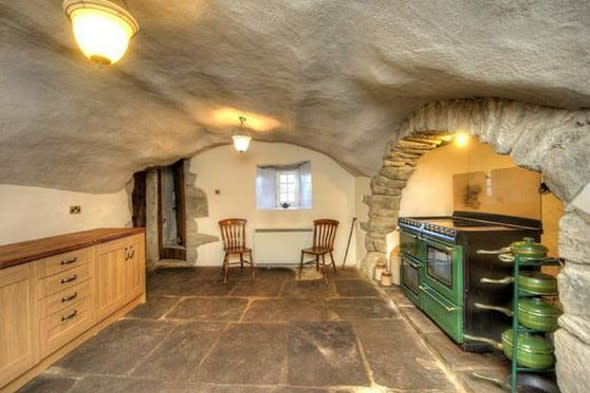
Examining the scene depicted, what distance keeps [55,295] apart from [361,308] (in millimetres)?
2604

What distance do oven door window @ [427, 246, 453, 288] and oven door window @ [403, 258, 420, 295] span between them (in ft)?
0.85

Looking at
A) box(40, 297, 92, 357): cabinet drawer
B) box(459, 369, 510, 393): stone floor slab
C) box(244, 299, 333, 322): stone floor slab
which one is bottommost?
box(244, 299, 333, 322): stone floor slab

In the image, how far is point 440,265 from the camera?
2.21 meters

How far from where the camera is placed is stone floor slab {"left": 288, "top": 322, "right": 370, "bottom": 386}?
5.63 feet

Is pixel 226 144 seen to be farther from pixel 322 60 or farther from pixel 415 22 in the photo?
pixel 415 22

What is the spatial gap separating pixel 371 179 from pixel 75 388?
11.4 feet

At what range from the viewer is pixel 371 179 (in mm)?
3646

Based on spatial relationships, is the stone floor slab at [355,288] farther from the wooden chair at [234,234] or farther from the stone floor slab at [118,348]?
the stone floor slab at [118,348]

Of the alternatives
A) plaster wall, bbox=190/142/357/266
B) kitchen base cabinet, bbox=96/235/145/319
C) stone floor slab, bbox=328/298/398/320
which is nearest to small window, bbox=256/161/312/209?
plaster wall, bbox=190/142/357/266

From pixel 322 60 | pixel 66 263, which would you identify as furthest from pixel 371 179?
pixel 66 263

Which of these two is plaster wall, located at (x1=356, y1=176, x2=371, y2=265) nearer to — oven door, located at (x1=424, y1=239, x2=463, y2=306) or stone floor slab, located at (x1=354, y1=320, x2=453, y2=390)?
oven door, located at (x1=424, y1=239, x2=463, y2=306)

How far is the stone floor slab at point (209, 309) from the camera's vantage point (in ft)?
8.50

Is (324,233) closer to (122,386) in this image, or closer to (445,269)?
(445,269)

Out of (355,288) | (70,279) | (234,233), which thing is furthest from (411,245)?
(70,279)
